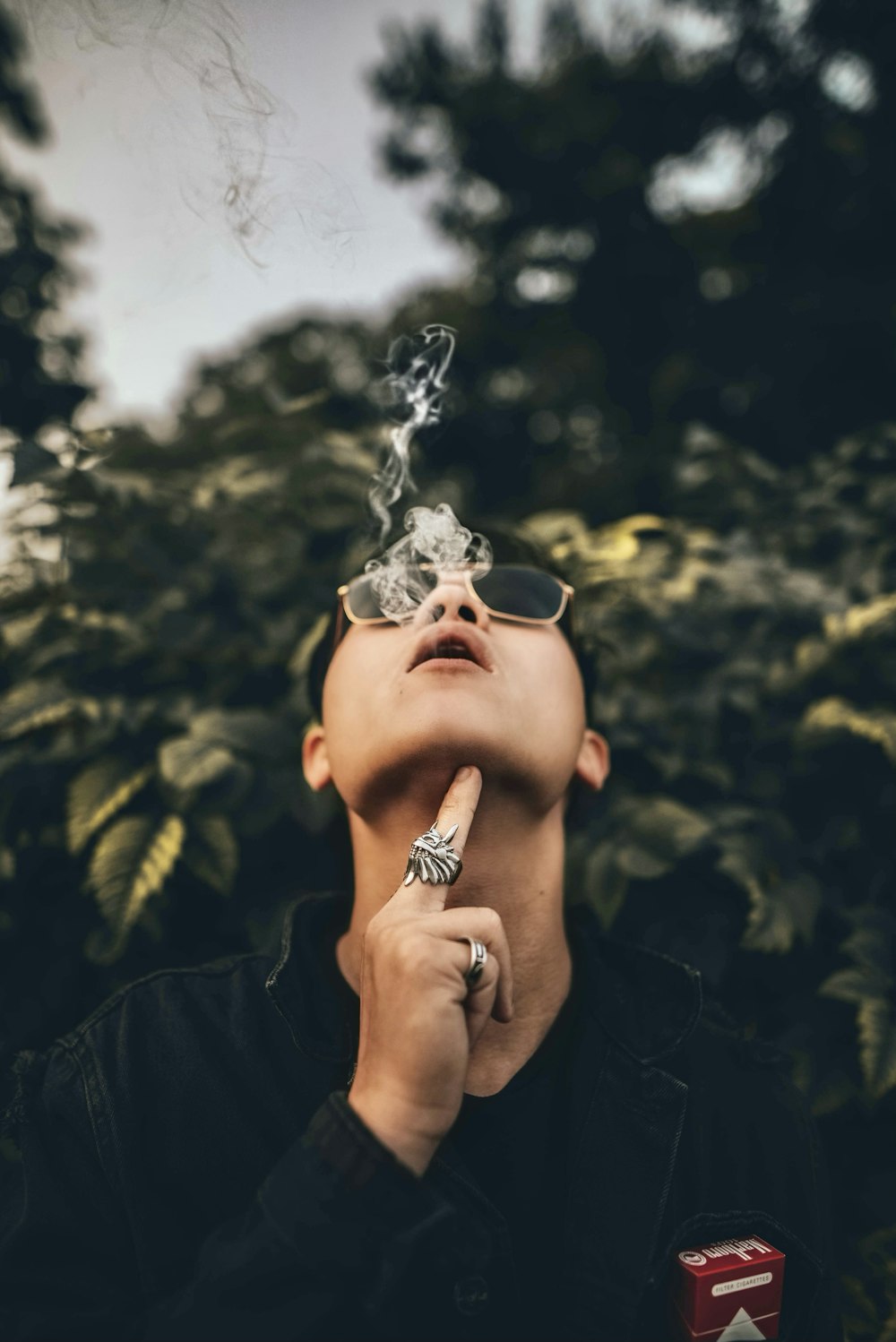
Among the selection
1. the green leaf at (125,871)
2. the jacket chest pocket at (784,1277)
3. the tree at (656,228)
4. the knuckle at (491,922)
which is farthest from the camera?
the tree at (656,228)

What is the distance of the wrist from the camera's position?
110 centimetres

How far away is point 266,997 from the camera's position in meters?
1.66

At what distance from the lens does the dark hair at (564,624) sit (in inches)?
80.4

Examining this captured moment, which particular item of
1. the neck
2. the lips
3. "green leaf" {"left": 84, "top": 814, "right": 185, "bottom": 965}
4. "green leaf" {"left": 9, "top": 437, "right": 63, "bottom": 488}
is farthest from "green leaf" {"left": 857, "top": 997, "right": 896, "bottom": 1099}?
"green leaf" {"left": 9, "top": 437, "right": 63, "bottom": 488}

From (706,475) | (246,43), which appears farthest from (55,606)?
(706,475)

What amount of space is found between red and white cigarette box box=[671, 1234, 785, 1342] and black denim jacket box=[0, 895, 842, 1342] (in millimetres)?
46

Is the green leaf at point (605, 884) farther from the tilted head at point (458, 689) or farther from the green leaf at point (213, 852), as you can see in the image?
the green leaf at point (213, 852)

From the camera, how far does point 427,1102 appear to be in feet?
3.65

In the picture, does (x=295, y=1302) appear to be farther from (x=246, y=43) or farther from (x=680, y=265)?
(x=680, y=265)

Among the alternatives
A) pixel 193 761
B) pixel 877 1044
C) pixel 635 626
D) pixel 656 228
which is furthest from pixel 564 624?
pixel 656 228

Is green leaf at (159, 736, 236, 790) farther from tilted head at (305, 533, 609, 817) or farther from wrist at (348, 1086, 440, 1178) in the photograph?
wrist at (348, 1086, 440, 1178)

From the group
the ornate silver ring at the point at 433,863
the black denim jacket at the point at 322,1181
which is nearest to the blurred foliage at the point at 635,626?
the black denim jacket at the point at 322,1181

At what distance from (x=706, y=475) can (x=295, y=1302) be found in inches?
105

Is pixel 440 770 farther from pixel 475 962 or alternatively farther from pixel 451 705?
pixel 475 962
